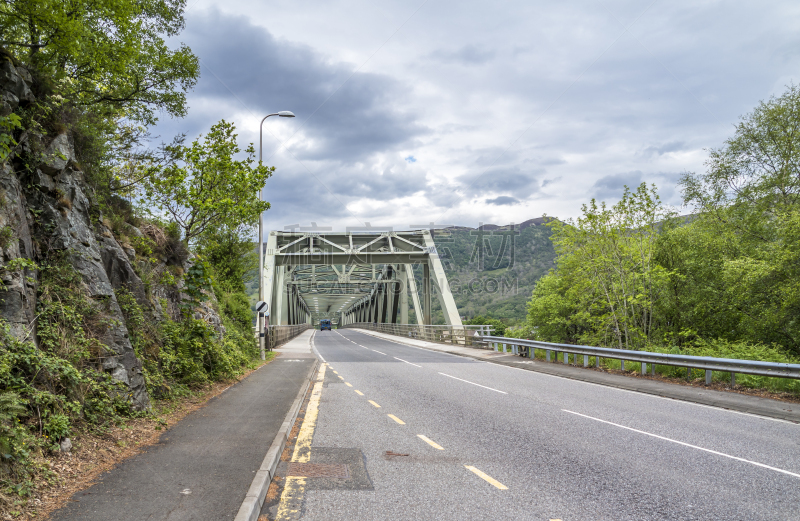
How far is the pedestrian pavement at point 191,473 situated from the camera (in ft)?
13.9

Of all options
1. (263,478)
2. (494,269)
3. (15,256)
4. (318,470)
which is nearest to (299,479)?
(318,470)

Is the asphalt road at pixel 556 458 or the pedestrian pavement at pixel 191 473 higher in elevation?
the pedestrian pavement at pixel 191 473

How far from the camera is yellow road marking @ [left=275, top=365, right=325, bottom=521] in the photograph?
176 inches

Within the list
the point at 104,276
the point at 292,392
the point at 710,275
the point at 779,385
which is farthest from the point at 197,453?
the point at 710,275

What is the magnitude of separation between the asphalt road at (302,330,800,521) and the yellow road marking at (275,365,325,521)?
12 centimetres

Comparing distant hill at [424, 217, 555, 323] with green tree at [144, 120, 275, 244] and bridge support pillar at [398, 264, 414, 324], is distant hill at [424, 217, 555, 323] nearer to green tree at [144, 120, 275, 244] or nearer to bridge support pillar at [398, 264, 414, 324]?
bridge support pillar at [398, 264, 414, 324]

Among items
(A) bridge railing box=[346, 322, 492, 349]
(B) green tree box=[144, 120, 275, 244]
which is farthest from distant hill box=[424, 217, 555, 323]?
(B) green tree box=[144, 120, 275, 244]

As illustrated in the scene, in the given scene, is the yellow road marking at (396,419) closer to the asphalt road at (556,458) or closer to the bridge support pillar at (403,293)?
the asphalt road at (556,458)

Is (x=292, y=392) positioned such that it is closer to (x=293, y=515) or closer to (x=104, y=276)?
(x=104, y=276)

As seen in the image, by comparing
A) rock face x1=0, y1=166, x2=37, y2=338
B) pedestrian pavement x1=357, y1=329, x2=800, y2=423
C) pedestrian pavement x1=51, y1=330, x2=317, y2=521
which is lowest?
pedestrian pavement x1=357, y1=329, x2=800, y2=423

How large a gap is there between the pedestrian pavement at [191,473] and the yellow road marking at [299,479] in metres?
0.40

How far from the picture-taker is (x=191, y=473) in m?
5.27

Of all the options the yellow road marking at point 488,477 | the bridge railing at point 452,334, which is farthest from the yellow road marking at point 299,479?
the bridge railing at point 452,334

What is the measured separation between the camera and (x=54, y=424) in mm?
5289
